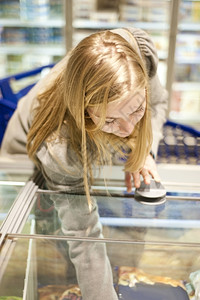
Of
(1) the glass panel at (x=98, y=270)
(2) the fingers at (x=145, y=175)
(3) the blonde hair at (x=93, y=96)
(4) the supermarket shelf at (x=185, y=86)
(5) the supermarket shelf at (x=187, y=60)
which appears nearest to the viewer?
(3) the blonde hair at (x=93, y=96)

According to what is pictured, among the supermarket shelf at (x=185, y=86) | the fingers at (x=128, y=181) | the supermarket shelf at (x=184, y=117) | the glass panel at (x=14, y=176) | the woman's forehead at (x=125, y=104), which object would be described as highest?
the woman's forehead at (x=125, y=104)

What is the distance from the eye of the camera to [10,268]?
960mm

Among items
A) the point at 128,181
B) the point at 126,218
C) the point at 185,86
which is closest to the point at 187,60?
the point at 185,86

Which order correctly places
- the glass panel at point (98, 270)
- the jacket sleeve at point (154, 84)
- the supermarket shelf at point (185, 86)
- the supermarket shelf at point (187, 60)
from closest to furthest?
1. the glass panel at point (98, 270)
2. the jacket sleeve at point (154, 84)
3. the supermarket shelf at point (187, 60)
4. the supermarket shelf at point (185, 86)

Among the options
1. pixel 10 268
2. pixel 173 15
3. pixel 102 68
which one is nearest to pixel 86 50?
pixel 102 68

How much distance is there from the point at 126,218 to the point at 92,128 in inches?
12.5

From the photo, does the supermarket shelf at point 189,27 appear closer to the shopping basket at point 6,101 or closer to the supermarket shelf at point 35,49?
the supermarket shelf at point 35,49

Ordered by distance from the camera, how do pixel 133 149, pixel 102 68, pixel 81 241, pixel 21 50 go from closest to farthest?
pixel 102 68 < pixel 81 241 < pixel 133 149 < pixel 21 50

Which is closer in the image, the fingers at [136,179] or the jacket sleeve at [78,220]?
the jacket sleeve at [78,220]

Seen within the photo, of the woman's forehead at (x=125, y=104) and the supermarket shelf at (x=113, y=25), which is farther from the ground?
the supermarket shelf at (x=113, y=25)

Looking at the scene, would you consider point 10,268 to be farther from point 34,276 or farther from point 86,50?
Result: point 86,50

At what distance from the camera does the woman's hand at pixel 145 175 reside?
3.77ft

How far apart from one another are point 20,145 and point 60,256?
0.58 meters

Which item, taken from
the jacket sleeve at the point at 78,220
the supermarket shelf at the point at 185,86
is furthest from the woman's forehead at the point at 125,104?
the supermarket shelf at the point at 185,86
